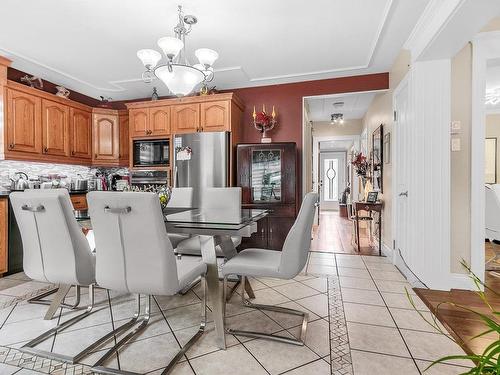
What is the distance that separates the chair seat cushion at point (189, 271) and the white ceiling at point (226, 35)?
2.13 m

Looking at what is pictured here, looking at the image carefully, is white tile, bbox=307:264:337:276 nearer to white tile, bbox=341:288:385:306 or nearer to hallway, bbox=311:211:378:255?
white tile, bbox=341:288:385:306

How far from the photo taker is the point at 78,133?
4.57 metres

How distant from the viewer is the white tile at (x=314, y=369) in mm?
1570

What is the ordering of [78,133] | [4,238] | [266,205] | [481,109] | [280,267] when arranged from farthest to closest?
[78,133]
[266,205]
[4,238]
[481,109]
[280,267]

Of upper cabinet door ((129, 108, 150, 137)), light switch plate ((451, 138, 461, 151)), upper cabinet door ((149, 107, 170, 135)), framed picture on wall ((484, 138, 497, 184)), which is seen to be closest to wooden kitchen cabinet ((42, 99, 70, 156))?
upper cabinet door ((129, 108, 150, 137))

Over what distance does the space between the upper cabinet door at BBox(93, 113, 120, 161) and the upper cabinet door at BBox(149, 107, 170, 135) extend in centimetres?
97

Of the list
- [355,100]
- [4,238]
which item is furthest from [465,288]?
[4,238]

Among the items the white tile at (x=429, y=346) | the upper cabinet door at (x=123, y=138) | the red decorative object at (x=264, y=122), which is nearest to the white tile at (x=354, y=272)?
the white tile at (x=429, y=346)

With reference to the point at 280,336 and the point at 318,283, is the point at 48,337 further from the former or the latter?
the point at 318,283

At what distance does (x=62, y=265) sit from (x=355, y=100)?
517 centimetres

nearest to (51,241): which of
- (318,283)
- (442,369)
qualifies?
(318,283)

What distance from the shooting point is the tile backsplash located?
381 cm

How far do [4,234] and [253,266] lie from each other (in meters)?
3.03

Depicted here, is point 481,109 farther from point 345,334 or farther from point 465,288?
point 345,334
